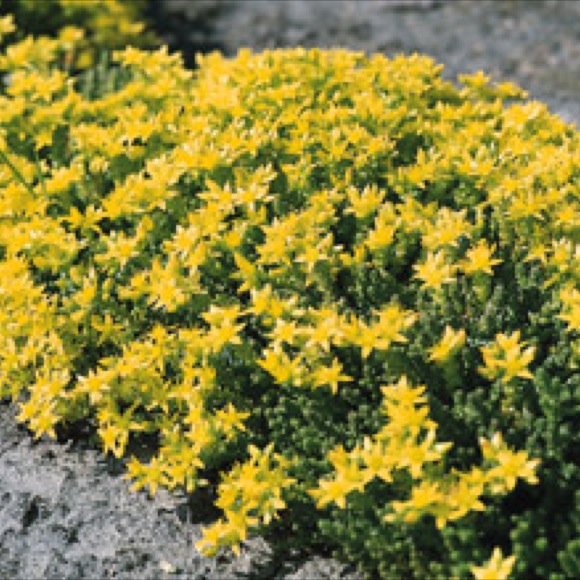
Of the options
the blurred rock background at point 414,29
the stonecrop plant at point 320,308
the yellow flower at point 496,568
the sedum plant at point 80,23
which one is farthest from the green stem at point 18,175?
the blurred rock background at point 414,29

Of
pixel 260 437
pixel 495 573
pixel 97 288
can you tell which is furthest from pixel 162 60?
pixel 495 573

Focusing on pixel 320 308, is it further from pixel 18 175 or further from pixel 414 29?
pixel 414 29

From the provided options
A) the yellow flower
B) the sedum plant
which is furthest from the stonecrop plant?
the sedum plant

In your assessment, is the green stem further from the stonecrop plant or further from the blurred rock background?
the blurred rock background

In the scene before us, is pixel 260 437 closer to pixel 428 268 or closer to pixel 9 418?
pixel 428 268

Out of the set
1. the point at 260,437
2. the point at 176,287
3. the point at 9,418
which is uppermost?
the point at 176,287

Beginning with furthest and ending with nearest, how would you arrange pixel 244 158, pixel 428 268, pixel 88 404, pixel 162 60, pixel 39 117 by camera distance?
pixel 162 60, pixel 39 117, pixel 244 158, pixel 88 404, pixel 428 268

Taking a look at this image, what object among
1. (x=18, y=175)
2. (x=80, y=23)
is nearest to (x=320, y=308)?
(x=18, y=175)
